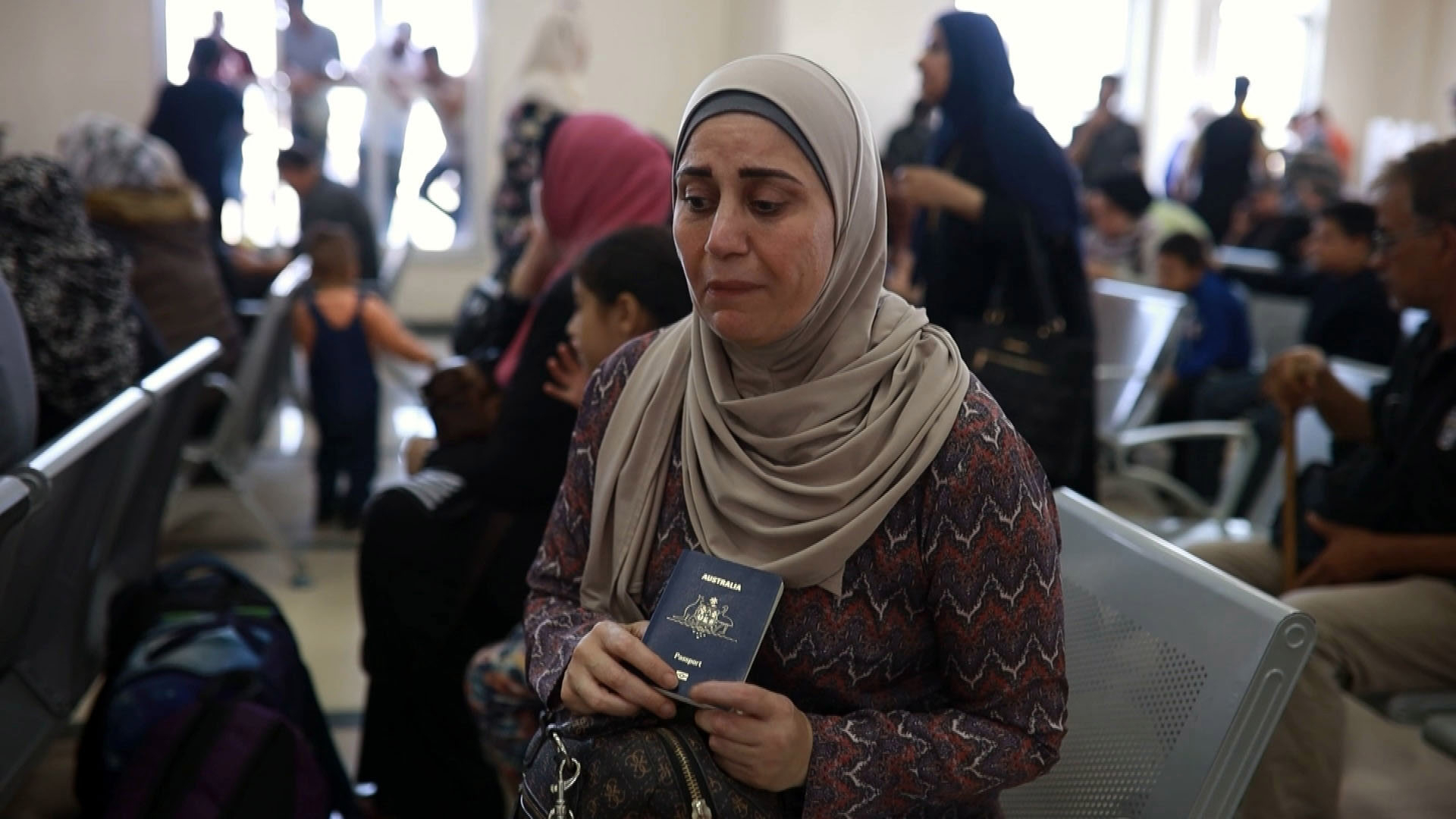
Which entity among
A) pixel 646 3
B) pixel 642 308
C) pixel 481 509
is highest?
pixel 646 3

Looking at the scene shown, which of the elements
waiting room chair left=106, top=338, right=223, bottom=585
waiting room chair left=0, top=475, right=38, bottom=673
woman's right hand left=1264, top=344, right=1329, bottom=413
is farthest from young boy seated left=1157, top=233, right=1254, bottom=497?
waiting room chair left=0, top=475, right=38, bottom=673

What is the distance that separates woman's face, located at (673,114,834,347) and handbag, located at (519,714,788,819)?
374 mm

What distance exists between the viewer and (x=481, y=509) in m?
2.26

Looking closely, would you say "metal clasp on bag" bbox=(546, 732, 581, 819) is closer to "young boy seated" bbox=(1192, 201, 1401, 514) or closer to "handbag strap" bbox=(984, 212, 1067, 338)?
"handbag strap" bbox=(984, 212, 1067, 338)

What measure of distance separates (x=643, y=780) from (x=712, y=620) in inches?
5.9

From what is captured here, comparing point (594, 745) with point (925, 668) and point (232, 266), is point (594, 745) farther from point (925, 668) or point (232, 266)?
point (232, 266)

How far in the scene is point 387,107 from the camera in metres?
9.39

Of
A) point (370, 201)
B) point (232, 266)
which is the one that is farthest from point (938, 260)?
point (370, 201)

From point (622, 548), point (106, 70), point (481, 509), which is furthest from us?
point (106, 70)

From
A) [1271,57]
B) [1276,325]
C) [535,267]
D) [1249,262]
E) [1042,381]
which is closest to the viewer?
[1042,381]

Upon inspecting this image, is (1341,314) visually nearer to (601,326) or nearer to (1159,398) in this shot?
(1159,398)

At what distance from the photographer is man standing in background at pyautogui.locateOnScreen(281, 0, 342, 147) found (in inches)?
358

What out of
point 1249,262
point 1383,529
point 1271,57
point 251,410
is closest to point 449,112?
point 1249,262

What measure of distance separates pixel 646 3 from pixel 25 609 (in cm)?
863
